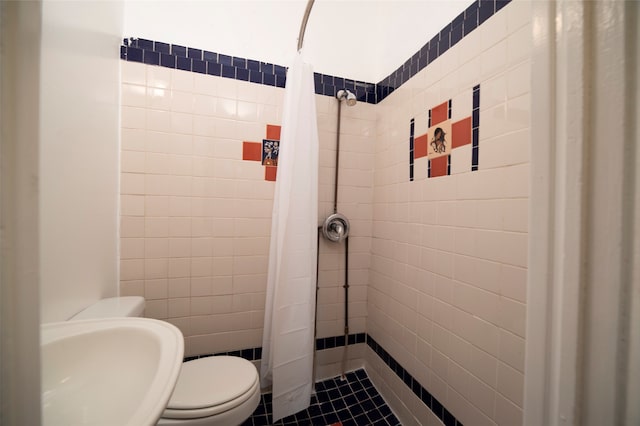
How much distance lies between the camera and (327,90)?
1.49m

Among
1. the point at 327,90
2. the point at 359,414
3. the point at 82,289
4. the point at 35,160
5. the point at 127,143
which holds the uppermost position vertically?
the point at 327,90

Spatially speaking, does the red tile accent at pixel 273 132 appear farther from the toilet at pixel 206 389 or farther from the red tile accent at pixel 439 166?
the toilet at pixel 206 389

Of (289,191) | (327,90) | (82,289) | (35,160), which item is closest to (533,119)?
(35,160)

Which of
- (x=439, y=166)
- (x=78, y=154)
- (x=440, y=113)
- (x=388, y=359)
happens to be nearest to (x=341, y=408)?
(x=388, y=359)

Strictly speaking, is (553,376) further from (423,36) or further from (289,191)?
(423,36)

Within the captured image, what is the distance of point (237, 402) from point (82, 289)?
757 millimetres

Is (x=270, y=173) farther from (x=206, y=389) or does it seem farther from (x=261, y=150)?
(x=206, y=389)

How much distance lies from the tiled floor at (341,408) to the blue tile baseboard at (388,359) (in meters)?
0.21

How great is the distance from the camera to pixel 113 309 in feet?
3.14

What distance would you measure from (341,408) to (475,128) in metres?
1.53

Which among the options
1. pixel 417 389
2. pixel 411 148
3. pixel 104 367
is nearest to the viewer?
pixel 104 367

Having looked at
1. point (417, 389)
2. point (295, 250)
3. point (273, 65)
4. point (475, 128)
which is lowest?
point (417, 389)

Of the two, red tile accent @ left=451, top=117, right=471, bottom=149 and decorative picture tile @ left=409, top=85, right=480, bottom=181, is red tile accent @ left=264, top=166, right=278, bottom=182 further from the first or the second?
red tile accent @ left=451, top=117, right=471, bottom=149

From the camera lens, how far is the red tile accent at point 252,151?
4.38 ft
